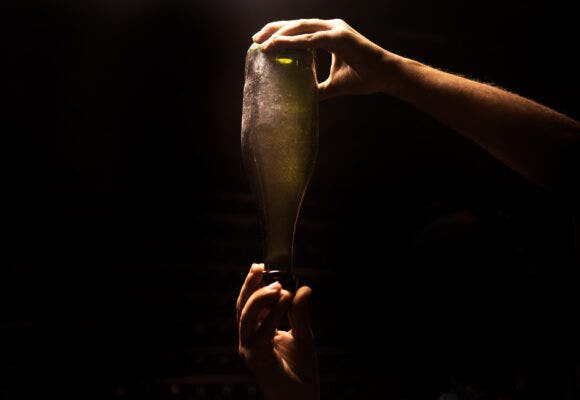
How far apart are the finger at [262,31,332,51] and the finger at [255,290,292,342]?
0.43m

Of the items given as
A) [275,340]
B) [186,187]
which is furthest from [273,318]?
[186,187]

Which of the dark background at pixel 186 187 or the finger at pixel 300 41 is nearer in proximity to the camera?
the finger at pixel 300 41

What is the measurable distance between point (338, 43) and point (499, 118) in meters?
0.33

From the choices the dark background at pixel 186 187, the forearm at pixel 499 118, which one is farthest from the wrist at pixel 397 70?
the dark background at pixel 186 187

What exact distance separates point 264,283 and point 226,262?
2.54 metres

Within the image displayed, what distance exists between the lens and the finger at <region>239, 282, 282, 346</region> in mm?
881

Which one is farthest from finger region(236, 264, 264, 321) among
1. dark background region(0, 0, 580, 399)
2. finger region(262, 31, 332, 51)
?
dark background region(0, 0, 580, 399)

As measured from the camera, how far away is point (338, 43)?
932 mm

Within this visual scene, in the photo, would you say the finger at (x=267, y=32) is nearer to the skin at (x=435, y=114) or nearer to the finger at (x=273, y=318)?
the skin at (x=435, y=114)

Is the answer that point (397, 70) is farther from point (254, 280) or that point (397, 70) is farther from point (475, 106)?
point (254, 280)

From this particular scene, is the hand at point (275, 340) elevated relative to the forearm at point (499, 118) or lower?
lower

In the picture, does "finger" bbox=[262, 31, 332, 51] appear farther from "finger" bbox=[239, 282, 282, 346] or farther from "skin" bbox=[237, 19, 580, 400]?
"finger" bbox=[239, 282, 282, 346]

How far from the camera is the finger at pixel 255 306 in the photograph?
34.7 inches

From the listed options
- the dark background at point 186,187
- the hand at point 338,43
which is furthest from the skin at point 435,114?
the dark background at point 186,187
